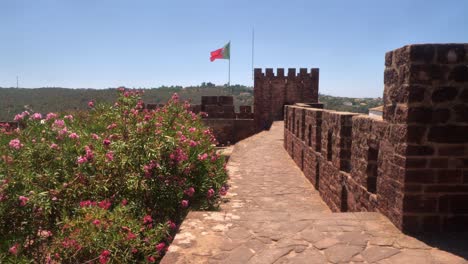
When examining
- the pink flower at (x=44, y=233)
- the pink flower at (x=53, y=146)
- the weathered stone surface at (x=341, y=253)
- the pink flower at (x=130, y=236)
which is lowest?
the pink flower at (x=44, y=233)

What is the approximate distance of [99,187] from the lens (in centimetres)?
512

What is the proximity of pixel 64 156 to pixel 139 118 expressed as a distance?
1.71 m

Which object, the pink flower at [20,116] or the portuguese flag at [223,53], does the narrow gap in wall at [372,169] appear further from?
the portuguese flag at [223,53]

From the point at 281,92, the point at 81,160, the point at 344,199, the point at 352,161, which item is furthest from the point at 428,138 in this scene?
the point at 281,92

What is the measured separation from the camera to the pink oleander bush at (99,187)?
4109 millimetres

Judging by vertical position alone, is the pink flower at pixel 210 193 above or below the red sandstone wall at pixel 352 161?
below

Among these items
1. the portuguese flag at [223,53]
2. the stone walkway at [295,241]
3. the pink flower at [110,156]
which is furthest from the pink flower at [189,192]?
the portuguese flag at [223,53]

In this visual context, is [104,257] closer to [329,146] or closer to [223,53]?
[329,146]

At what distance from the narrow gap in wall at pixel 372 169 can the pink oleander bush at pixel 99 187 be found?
7.93 feet

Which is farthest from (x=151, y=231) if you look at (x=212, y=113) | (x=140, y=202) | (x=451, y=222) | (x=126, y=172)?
(x=212, y=113)

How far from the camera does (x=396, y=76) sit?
154 inches

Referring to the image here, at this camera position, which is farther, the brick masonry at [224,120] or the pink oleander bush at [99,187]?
the brick masonry at [224,120]

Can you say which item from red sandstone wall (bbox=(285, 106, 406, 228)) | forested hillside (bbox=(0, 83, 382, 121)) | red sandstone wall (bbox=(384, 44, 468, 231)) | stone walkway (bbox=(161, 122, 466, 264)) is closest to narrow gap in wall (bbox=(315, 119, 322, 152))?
red sandstone wall (bbox=(285, 106, 406, 228))

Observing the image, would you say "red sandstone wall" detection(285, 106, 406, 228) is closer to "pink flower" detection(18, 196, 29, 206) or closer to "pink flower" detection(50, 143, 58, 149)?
"pink flower" detection(18, 196, 29, 206)
